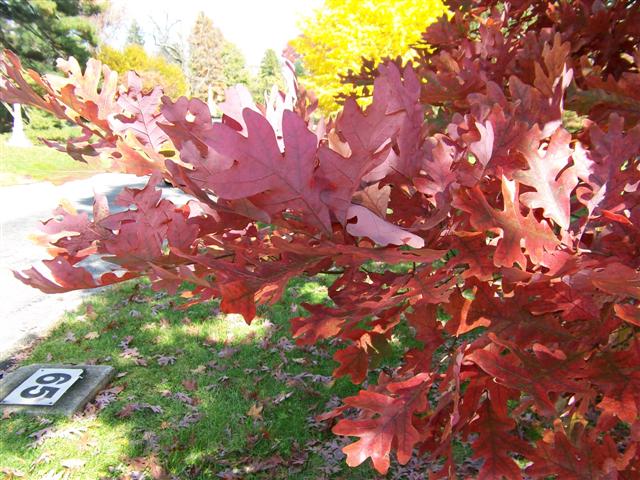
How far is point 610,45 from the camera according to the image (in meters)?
1.93

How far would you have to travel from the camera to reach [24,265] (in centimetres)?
656

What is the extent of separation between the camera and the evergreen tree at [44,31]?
67.2ft

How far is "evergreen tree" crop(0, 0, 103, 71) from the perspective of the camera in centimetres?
2047

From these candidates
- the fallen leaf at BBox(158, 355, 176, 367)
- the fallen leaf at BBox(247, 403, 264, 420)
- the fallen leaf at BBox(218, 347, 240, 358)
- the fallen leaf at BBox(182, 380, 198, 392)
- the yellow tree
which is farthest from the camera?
the yellow tree

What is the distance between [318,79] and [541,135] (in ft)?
36.0

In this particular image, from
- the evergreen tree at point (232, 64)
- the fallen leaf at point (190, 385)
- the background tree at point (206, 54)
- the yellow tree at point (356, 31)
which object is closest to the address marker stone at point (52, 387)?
the fallen leaf at point (190, 385)

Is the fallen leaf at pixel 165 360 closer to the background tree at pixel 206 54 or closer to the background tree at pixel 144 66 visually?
the background tree at pixel 144 66

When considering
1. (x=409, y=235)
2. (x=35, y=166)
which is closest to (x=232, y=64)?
(x=35, y=166)

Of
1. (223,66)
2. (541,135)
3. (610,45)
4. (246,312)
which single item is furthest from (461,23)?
(223,66)

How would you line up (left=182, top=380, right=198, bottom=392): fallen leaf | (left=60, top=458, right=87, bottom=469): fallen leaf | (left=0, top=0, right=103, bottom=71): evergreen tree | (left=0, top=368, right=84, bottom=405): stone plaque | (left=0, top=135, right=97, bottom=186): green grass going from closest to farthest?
(left=0, top=135, right=97, bottom=186): green grass → (left=60, top=458, right=87, bottom=469): fallen leaf → (left=0, top=368, right=84, bottom=405): stone plaque → (left=182, top=380, right=198, bottom=392): fallen leaf → (left=0, top=0, right=103, bottom=71): evergreen tree

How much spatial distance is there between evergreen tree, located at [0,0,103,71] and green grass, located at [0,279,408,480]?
64.8 feet

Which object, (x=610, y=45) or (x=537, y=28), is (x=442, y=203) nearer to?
(x=610, y=45)

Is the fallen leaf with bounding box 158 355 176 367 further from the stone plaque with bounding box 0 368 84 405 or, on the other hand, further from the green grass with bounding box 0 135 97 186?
the green grass with bounding box 0 135 97 186

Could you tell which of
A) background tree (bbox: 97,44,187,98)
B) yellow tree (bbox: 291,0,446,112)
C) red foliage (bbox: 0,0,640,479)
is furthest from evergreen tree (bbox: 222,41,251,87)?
red foliage (bbox: 0,0,640,479)
